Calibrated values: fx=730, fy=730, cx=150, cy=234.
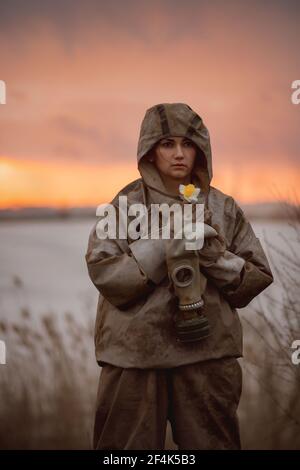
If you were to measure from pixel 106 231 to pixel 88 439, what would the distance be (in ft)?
7.08

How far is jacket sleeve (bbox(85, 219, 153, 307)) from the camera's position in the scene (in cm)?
261

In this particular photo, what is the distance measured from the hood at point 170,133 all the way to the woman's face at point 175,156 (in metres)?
0.03

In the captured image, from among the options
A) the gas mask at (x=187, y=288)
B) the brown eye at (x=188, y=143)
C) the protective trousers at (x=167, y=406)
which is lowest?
the protective trousers at (x=167, y=406)

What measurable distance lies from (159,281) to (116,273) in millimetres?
160

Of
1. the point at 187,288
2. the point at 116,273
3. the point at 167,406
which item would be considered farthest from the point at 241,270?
the point at 167,406

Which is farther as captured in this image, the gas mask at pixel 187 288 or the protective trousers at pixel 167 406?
the protective trousers at pixel 167 406

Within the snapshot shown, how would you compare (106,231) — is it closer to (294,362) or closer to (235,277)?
(235,277)

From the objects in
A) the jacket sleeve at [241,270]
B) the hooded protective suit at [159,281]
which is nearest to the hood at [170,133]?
the hooded protective suit at [159,281]

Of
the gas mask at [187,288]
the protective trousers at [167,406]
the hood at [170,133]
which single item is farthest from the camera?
→ the hood at [170,133]

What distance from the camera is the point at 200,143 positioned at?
2.79 metres

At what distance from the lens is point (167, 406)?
273 centimetres

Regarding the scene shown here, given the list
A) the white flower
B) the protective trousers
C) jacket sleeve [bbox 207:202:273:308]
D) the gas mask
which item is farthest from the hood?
the protective trousers

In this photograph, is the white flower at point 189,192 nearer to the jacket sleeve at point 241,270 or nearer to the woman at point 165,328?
the woman at point 165,328

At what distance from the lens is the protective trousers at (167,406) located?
265 centimetres
